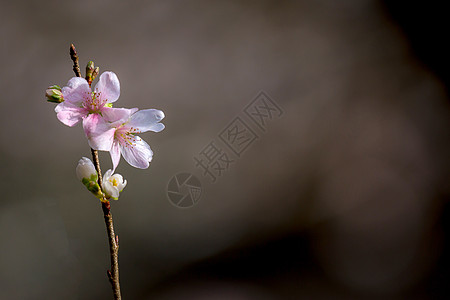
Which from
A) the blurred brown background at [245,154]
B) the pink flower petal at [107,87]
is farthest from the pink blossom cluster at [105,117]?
the blurred brown background at [245,154]

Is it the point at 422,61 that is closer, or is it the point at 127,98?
the point at 127,98

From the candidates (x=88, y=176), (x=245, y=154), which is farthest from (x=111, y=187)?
(x=245, y=154)

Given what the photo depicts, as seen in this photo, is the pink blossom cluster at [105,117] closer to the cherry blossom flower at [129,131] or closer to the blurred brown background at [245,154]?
the cherry blossom flower at [129,131]

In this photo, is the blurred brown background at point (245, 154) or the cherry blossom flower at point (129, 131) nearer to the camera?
the cherry blossom flower at point (129, 131)

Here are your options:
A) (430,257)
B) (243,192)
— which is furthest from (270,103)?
(430,257)

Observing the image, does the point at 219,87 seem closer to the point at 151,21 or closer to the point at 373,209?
the point at 151,21

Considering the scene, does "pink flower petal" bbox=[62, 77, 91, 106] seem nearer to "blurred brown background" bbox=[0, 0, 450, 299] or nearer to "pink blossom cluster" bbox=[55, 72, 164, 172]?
"pink blossom cluster" bbox=[55, 72, 164, 172]
